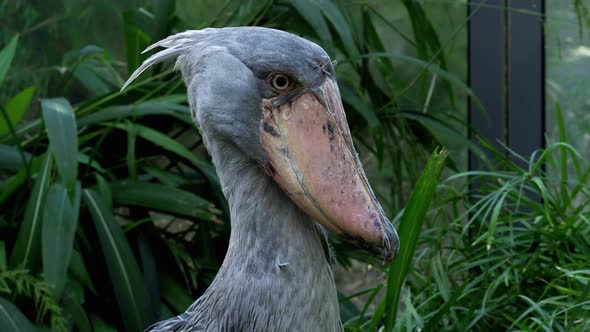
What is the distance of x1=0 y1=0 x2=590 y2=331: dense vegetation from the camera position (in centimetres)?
187

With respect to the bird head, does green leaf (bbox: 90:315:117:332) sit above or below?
below

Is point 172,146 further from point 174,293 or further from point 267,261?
point 267,261

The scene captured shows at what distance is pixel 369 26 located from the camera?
2.74 m

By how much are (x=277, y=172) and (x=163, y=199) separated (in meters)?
1.11

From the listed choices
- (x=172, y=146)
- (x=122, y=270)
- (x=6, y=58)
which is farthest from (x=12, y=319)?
(x=6, y=58)

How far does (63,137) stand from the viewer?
2.07 meters

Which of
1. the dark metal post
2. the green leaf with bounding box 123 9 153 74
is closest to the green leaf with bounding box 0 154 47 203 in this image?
the green leaf with bounding box 123 9 153 74

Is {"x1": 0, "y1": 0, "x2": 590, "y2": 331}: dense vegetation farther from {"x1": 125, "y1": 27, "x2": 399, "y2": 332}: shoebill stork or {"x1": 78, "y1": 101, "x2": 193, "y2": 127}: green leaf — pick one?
{"x1": 125, "y1": 27, "x2": 399, "y2": 332}: shoebill stork

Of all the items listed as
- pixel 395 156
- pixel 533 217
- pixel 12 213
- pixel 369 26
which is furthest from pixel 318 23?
pixel 12 213

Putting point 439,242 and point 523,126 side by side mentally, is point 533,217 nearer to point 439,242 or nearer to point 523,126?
point 439,242

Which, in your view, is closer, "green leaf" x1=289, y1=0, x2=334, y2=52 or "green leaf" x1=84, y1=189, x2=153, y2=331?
"green leaf" x1=84, y1=189, x2=153, y2=331

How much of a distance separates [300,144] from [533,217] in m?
0.94

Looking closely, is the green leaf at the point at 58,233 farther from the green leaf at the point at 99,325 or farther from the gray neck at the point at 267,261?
the gray neck at the point at 267,261

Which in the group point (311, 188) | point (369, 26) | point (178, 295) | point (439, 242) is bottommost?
point (178, 295)
